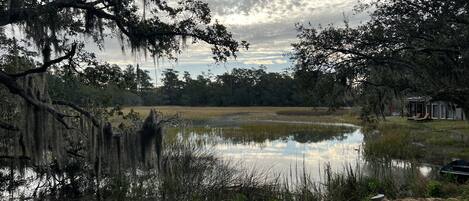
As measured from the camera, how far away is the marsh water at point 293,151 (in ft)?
56.9

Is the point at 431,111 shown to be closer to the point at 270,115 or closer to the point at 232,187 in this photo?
→ the point at 270,115

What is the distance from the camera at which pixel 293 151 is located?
82.9 feet

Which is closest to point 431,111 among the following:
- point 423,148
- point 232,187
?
point 423,148

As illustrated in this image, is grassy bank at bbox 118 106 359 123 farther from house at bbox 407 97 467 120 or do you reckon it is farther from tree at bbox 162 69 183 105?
tree at bbox 162 69 183 105

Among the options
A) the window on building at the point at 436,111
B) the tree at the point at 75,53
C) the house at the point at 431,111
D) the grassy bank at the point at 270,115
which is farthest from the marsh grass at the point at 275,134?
the tree at the point at 75,53

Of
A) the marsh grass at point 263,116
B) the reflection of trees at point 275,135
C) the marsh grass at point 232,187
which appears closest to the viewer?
the marsh grass at point 232,187

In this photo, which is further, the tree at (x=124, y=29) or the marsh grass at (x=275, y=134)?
the marsh grass at (x=275, y=134)

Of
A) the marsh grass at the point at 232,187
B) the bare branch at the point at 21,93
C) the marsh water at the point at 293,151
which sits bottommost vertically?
the marsh water at the point at 293,151

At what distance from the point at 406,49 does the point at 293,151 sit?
11677mm

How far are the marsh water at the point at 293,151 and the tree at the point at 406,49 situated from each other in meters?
2.78

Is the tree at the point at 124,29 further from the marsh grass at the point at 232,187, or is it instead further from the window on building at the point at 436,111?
the window on building at the point at 436,111

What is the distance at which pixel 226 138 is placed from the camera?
3056 centimetres

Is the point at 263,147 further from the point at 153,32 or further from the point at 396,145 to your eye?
the point at 153,32

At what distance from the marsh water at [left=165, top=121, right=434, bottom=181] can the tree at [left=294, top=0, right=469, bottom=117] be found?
9.11 feet
